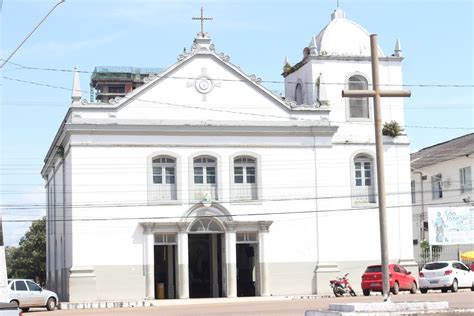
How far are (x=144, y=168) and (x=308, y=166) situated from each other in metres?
8.18

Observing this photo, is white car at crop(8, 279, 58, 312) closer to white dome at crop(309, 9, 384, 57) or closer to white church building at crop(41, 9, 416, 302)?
white church building at crop(41, 9, 416, 302)

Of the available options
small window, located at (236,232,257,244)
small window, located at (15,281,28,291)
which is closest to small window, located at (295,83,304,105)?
small window, located at (236,232,257,244)

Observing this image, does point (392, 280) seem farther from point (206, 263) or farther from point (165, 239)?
point (165, 239)

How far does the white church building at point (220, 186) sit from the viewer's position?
147 ft

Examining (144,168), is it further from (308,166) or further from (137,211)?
(308,166)

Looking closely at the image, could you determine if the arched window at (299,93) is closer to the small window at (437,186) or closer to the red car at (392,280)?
the red car at (392,280)

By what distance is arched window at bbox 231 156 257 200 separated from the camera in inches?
1848

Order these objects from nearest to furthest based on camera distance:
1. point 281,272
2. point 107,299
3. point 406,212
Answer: point 107,299, point 281,272, point 406,212

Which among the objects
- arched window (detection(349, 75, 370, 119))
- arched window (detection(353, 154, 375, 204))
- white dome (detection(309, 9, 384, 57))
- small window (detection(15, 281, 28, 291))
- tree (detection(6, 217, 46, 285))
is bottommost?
small window (detection(15, 281, 28, 291))

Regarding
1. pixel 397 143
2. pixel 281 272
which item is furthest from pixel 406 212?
pixel 281 272

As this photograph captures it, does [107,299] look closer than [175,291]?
Yes

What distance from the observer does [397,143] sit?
50.3m

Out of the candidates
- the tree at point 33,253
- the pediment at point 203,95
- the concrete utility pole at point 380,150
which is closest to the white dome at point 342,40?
the pediment at point 203,95

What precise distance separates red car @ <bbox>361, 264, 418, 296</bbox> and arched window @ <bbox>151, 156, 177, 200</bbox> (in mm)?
9760
